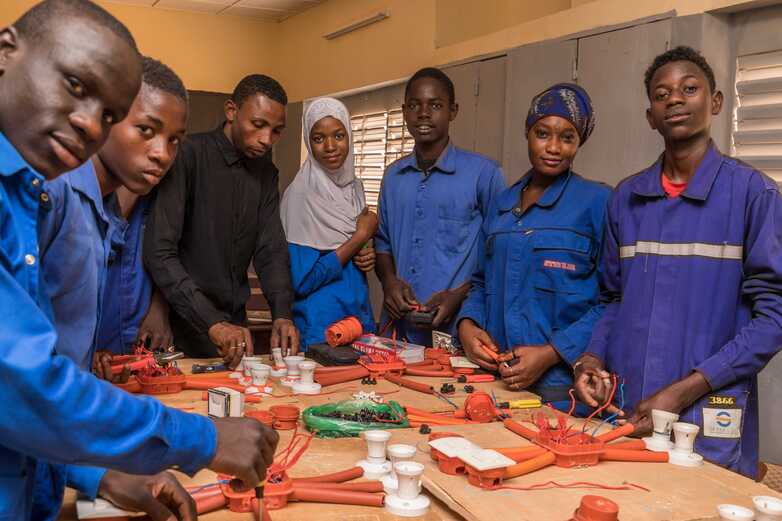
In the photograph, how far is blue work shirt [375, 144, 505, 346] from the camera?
3.20m

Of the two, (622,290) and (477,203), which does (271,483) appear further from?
(477,203)

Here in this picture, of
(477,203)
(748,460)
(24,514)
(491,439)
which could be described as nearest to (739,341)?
(748,460)

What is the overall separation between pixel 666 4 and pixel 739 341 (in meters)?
2.48

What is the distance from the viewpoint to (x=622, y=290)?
7.74ft

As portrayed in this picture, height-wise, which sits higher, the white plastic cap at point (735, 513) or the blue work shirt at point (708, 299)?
the blue work shirt at point (708, 299)

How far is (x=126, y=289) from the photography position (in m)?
2.58

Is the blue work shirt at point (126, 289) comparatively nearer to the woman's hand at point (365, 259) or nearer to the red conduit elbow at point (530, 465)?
the woman's hand at point (365, 259)

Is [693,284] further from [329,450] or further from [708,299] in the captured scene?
[329,450]

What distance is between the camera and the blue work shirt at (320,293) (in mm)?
3096

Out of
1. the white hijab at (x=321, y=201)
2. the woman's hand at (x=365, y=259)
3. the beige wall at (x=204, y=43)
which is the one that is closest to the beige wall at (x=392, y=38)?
the beige wall at (x=204, y=43)

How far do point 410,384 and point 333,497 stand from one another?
0.94 m

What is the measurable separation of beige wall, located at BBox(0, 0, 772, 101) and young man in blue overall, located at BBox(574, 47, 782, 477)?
1.78m

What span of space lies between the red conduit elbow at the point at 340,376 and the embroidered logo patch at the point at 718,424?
109cm

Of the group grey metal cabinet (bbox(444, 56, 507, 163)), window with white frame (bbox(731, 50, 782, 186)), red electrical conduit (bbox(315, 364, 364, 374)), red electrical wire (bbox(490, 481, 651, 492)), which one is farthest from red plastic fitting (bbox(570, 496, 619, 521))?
grey metal cabinet (bbox(444, 56, 507, 163))
